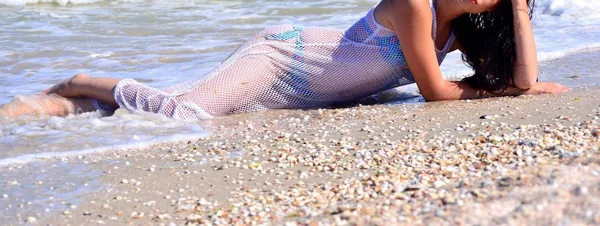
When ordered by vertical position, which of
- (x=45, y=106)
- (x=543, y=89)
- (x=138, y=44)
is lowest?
(x=138, y=44)

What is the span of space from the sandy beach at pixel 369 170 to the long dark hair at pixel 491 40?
19cm

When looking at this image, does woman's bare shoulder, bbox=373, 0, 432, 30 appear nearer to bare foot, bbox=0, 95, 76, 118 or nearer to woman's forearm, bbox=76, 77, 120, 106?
woman's forearm, bbox=76, 77, 120, 106

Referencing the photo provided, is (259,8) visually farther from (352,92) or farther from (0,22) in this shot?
(352,92)

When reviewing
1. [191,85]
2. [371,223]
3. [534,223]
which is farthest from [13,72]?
[534,223]

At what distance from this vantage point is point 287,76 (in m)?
4.67

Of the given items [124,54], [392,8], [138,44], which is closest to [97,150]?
[392,8]

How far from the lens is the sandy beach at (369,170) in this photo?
7.43ft

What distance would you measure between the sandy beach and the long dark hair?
19 centimetres

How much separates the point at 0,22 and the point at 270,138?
767 centimetres

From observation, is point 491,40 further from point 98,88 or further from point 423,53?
point 98,88

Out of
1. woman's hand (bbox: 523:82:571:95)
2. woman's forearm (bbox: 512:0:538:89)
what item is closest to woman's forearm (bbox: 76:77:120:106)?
woman's forearm (bbox: 512:0:538:89)

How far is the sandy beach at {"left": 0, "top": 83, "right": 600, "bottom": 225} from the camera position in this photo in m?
2.26

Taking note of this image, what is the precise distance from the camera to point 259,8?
36.9 feet

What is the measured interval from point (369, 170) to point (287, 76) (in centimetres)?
160
